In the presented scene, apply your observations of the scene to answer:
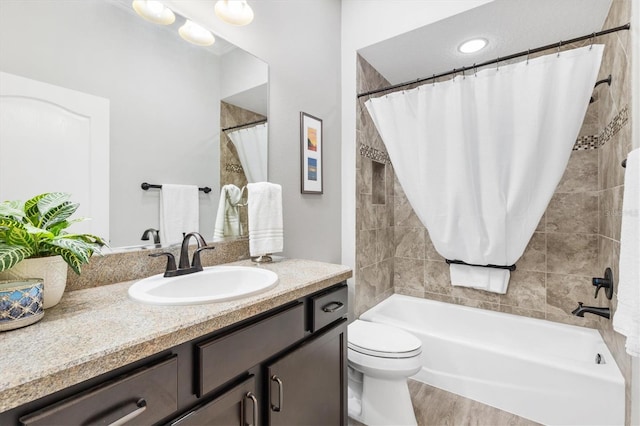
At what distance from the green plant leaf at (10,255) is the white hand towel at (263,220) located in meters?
0.86

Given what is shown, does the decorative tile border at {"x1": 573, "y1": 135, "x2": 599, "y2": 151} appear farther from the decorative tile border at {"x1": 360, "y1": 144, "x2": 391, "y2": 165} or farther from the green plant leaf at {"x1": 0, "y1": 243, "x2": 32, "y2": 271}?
the green plant leaf at {"x1": 0, "y1": 243, "x2": 32, "y2": 271}

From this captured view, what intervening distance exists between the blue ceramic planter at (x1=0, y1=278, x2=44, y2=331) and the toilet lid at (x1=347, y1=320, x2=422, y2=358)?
1.39 meters

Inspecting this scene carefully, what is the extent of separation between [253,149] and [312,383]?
114cm

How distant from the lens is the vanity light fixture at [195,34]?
1.28 m

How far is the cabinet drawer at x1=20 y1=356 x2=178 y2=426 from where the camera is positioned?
527mm

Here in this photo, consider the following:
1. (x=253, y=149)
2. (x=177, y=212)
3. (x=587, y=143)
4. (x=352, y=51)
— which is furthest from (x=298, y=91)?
(x=587, y=143)

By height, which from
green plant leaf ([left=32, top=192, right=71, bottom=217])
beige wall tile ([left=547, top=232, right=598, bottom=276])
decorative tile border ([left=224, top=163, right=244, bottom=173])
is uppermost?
decorative tile border ([left=224, top=163, right=244, bottom=173])

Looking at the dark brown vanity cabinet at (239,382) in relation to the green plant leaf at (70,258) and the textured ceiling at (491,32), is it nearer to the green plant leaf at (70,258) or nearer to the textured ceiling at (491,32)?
the green plant leaf at (70,258)

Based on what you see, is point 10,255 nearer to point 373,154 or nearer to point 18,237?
point 18,237

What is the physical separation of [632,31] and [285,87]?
5.48ft

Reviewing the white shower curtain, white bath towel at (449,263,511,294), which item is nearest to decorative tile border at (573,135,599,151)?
the white shower curtain

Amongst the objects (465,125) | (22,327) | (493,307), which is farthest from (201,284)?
(493,307)

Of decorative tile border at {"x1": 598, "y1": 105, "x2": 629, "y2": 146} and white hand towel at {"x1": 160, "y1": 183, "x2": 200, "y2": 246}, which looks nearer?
white hand towel at {"x1": 160, "y1": 183, "x2": 200, "y2": 246}

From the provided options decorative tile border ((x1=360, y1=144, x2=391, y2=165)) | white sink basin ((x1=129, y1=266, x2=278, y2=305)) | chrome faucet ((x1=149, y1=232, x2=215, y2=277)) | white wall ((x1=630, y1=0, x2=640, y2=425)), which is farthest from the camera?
decorative tile border ((x1=360, y1=144, x2=391, y2=165))
